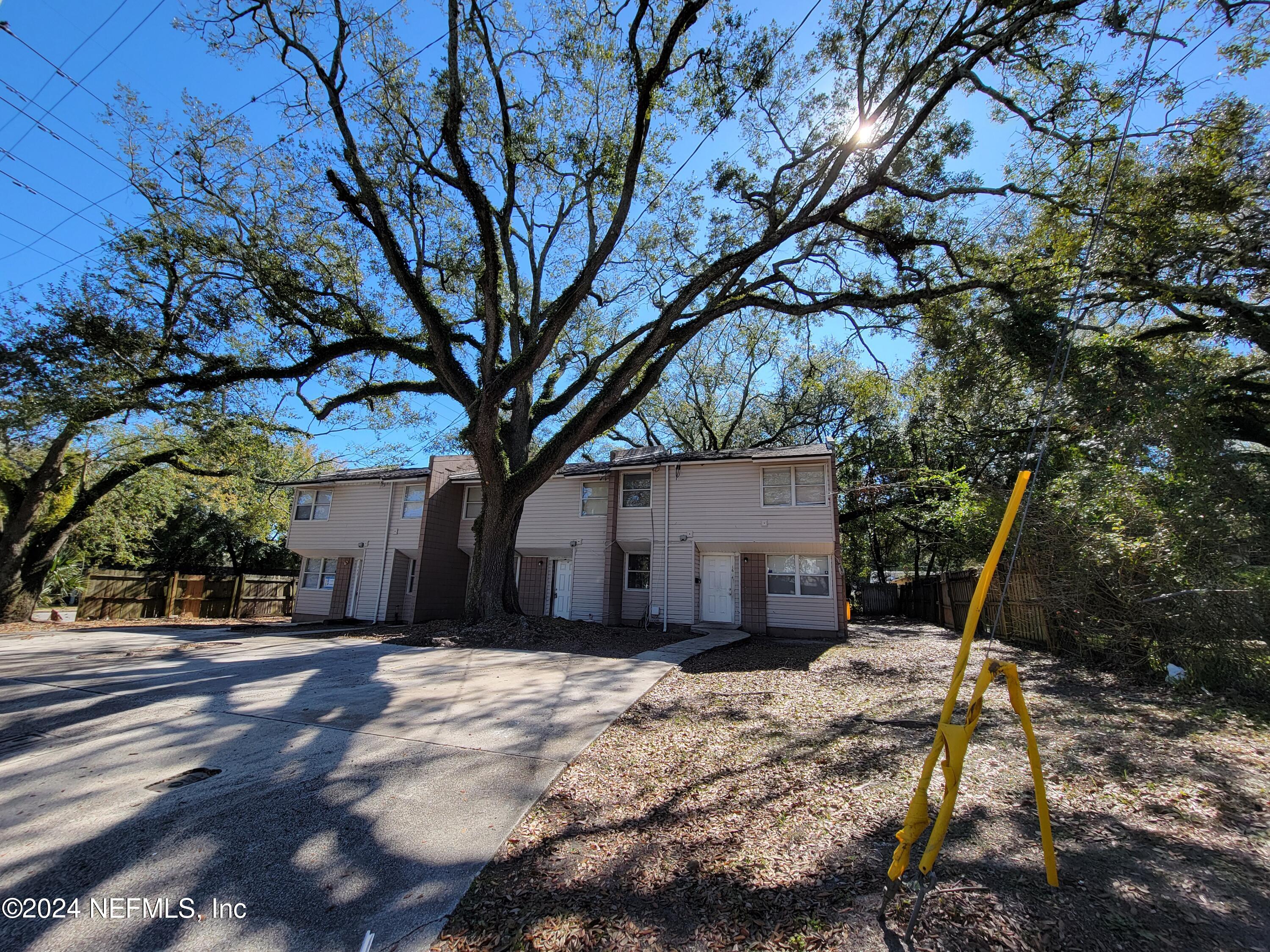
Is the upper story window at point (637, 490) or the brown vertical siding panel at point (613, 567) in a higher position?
the upper story window at point (637, 490)

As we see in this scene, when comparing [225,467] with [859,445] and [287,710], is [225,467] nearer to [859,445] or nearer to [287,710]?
[287,710]

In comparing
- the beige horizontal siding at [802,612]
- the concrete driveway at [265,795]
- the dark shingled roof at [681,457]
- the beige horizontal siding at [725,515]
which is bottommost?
the concrete driveway at [265,795]

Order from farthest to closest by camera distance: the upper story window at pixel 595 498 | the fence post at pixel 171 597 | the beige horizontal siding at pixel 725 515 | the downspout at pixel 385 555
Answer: the fence post at pixel 171 597, the downspout at pixel 385 555, the upper story window at pixel 595 498, the beige horizontal siding at pixel 725 515

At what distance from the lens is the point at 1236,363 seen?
11.0m

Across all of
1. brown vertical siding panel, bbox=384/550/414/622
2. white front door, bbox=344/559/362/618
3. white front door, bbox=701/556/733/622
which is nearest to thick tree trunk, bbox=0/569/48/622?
white front door, bbox=344/559/362/618

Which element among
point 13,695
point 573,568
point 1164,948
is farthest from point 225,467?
point 1164,948

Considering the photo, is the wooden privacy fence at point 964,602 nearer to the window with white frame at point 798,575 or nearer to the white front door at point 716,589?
the window with white frame at point 798,575

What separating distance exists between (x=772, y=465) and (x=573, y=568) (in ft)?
22.5

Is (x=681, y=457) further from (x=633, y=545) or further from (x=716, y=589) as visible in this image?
(x=716, y=589)

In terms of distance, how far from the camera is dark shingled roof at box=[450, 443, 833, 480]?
46.0 ft

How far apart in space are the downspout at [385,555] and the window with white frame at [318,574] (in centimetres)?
270

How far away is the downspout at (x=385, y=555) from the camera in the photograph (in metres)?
17.8

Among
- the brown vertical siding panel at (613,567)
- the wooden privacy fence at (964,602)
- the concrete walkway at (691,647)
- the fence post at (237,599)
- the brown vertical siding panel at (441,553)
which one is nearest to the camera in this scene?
the concrete walkway at (691,647)

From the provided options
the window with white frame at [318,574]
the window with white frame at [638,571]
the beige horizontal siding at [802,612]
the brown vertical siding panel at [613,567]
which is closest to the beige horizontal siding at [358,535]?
the window with white frame at [318,574]
